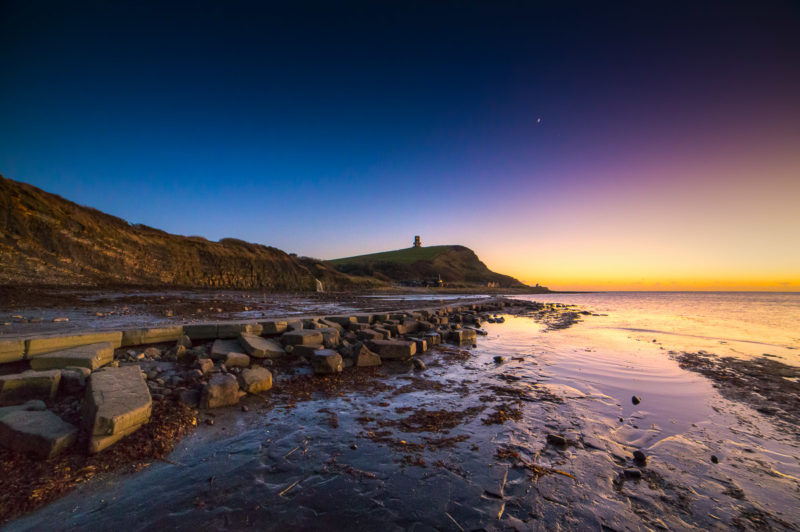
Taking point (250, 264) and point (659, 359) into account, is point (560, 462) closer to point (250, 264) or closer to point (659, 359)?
point (659, 359)

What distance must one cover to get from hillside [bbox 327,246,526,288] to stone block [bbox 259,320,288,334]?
206 feet

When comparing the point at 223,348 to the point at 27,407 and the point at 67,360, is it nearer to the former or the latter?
the point at 67,360

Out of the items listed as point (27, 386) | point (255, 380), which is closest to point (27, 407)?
point (27, 386)

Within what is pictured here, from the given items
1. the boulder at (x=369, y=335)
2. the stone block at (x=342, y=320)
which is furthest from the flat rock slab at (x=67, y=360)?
the stone block at (x=342, y=320)

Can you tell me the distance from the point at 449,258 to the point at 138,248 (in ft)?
302

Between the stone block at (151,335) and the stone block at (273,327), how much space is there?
1.67 m

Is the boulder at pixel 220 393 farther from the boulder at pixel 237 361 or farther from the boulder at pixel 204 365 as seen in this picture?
the boulder at pixel 237 361

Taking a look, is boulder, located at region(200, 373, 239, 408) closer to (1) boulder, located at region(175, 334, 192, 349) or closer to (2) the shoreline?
(2) the shoreline

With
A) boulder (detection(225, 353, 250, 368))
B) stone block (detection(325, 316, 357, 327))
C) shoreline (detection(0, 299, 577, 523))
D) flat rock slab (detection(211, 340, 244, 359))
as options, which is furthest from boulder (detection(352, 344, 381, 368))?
stone block (detection(325, 316, 357, 327))

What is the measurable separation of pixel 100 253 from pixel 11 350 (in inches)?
877

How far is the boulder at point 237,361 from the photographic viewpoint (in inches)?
225

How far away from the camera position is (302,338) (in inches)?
269

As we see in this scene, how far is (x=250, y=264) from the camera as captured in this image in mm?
34219

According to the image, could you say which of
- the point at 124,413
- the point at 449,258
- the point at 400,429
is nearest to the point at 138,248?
the point at 124,413
